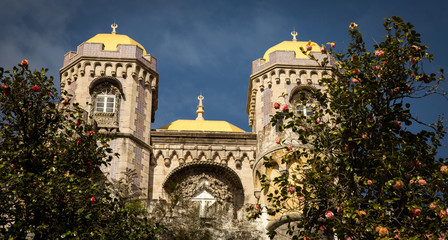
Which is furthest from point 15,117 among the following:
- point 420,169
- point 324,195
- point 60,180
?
point 420,169

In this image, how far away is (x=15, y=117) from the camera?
17.2 meters

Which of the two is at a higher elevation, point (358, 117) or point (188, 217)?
point (358, 117)

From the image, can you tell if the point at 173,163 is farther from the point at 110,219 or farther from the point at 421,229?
the point at 421,229

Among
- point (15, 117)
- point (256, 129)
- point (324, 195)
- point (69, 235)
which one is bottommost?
point (69, 235)

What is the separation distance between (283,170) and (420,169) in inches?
533

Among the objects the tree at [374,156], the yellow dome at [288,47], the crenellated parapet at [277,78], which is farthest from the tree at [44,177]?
the yellow dome at [288,47]

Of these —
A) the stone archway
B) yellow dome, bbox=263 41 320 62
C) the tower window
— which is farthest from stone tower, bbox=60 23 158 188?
yellow dome, bbox=263 41 320 62

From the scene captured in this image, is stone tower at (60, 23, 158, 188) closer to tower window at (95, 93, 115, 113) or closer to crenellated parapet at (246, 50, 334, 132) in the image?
tower window at (95, 93, 115, 113)

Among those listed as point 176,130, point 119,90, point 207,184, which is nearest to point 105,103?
point 119,90

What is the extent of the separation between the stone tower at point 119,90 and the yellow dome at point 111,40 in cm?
5

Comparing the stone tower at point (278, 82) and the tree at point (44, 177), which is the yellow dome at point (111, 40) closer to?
the stone tower at point (278, 82)

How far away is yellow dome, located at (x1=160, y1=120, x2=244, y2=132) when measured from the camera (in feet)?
114

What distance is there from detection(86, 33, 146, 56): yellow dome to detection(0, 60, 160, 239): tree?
16046 mm

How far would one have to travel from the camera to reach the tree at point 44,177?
1553 centimetres
